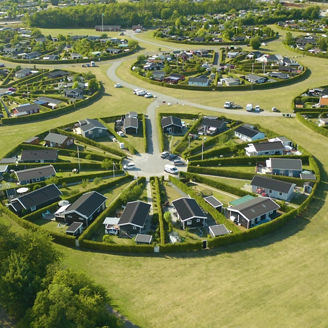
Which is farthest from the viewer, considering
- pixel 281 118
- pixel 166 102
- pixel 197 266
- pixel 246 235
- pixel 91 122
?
pixel 166 102

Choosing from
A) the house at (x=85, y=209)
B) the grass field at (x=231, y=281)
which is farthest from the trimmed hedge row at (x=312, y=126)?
the house at (x=85, y=209)

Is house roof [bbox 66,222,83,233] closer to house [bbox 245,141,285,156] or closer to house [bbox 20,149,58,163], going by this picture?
house [bbox 20,149,58,163]

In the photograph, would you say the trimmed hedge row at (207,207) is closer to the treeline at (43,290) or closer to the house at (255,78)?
the treeline at (43,290)

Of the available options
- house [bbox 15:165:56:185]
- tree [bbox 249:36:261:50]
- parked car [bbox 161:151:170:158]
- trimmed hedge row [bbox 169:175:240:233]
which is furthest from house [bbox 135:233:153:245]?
tree [bbox 249:36:261:50]

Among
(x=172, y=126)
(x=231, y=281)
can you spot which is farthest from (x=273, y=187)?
(x=172, y=126)

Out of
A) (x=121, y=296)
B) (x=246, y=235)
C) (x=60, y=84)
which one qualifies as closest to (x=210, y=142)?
(x=246, y=235)

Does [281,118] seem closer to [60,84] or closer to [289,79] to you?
[289,79]

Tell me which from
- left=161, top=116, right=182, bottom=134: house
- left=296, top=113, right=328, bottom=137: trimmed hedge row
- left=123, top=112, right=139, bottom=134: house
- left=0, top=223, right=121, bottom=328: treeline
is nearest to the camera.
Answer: left=0, top=223, right=121, bottom=328: treeline
